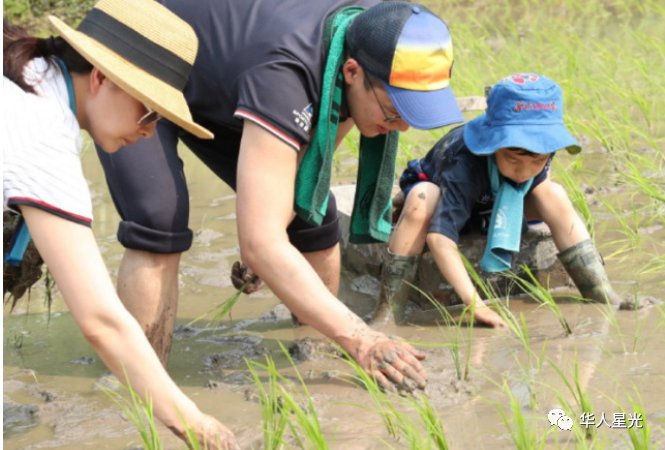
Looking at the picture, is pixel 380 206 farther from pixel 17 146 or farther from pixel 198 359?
pixel 17 146

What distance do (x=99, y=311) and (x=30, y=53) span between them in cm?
57

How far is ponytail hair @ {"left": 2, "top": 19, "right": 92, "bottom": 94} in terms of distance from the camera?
6.88 ft

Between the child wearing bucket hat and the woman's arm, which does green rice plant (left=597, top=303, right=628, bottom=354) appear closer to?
the child wearing bucket hat

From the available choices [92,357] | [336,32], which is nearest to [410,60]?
[336,32]

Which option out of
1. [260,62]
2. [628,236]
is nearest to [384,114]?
[260,62]

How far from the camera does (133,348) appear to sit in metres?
2.03

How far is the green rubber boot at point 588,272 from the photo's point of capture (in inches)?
134

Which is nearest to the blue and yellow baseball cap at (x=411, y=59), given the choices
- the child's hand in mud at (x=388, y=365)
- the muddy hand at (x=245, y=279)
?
the child's hand in mud at (x=388, y=365)

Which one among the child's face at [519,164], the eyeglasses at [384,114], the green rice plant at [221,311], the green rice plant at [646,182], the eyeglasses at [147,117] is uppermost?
the eyeglasses at [147,117]

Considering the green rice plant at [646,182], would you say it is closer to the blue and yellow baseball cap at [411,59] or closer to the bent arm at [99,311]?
the blue and yellow baseball cap at [411,59]

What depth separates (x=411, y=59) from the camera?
2604mm

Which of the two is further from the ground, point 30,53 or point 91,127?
point 30,53

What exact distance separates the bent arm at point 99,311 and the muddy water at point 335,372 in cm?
45

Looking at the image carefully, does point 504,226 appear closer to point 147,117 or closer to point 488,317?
point 488,317
